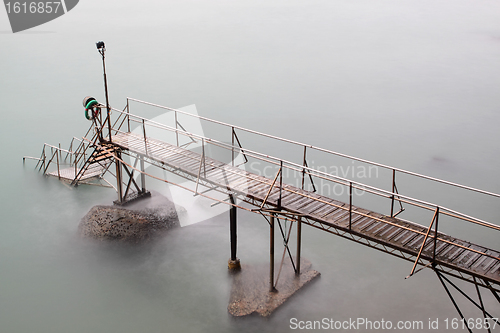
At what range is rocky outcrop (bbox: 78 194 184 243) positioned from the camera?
2164 centimetres

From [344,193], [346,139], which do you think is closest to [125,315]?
[344,193]

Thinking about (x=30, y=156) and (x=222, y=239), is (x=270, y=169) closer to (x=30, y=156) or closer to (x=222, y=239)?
(x=222, y=239)

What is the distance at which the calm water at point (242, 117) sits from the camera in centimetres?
1820

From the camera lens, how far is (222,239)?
70.4 ft

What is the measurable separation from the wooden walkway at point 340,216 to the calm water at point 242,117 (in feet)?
11.4

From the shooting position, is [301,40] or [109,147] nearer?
[109,147]

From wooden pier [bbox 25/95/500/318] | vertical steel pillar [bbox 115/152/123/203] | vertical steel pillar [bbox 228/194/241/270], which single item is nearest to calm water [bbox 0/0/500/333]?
vertical steel pillar [bbox 228/194/241/270]

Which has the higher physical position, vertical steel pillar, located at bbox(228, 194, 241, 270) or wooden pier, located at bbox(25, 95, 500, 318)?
wooden pier, located at bbox(25, 95, 500, 318)

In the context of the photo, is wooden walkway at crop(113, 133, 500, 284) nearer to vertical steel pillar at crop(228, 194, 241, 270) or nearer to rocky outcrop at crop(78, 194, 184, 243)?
vertical steel pillar at crop(228, 194, 241, 270)

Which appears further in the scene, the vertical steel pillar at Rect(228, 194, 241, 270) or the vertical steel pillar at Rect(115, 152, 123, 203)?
the vertical steel pillar at Rect(115, 152, 123, 203)

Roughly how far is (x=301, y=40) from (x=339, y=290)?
28.0 m

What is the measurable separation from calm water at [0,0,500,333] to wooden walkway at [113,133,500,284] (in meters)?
3.48

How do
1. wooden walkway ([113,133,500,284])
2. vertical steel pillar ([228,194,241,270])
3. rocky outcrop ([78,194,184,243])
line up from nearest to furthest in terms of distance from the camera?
wooden walkway ([113,133,500,284]), vertical steel pillar ([228,194,241,270]), rocky outcrop ([78,194,184,243])

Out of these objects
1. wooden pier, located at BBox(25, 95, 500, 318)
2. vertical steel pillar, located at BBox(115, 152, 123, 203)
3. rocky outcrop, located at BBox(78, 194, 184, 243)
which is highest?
wooden pier, located at BBox(25, 95, 500, 318)
